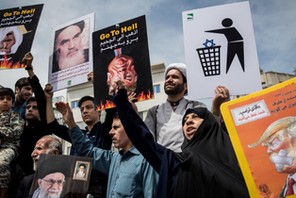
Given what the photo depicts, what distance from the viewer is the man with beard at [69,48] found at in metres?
3.87

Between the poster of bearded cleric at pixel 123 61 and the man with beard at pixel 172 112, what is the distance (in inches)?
7.8

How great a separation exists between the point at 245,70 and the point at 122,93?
1.18m

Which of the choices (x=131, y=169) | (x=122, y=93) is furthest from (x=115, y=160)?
(x=122, y=93)

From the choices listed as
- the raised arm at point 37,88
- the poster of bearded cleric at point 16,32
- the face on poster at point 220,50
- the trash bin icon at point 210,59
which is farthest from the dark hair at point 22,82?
the trash bin icon at point 210,59

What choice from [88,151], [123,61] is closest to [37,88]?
[123,61]

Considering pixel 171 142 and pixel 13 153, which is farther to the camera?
pixel 13 153

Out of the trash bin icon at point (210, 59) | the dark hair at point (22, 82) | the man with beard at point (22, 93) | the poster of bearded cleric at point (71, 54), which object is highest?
the poster of bearded cleric at point (71, 54)

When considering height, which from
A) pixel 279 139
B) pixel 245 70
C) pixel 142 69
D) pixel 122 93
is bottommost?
pixel 279 139

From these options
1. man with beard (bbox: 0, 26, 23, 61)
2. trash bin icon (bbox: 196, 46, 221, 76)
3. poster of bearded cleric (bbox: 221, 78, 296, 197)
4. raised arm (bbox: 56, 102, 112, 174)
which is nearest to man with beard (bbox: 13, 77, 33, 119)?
man with beard (bbox: 0, 26, 23, 61)

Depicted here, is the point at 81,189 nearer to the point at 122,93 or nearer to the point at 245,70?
the point at 122,93

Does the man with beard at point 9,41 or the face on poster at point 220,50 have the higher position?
the man with beard at point 9,41

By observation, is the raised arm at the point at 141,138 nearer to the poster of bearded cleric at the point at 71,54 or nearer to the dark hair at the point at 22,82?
the poster of bearded cleric at the point at 71,54

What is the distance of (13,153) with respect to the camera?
3.17 meters

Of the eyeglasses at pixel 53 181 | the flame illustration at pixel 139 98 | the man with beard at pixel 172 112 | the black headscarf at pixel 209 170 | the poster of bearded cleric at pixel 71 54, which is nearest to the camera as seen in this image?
the black headscarf at pixel 209 170
